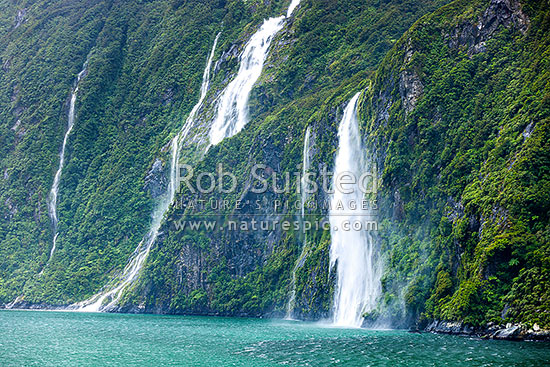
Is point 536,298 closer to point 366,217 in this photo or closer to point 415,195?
point 415,195

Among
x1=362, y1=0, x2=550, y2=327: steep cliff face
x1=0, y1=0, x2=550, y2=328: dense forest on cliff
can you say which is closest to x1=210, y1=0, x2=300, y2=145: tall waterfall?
x1=0, y1=0, x2=550, y2=328: dense forest on cliff

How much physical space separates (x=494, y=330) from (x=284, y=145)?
3927 cm

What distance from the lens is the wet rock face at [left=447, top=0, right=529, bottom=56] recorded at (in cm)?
5062

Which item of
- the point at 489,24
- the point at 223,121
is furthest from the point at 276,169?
the point at 489,24

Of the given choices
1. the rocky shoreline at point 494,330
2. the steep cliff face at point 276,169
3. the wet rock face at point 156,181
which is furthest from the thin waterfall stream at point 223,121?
the rocky shoreline at point 494,330

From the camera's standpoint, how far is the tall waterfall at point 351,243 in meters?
50.3

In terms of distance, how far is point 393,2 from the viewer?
277ft

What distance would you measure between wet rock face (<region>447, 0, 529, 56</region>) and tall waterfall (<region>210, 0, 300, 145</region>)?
33.3 metres

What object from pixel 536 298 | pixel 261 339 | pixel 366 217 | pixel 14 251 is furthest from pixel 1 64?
pixel 536 298

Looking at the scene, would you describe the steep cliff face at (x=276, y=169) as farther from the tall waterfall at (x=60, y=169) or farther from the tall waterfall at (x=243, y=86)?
the tall waterfall at (x=60, y=169)

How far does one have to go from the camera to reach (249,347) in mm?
35875

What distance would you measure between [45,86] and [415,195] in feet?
268

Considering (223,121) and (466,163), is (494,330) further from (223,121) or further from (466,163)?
(223,121)

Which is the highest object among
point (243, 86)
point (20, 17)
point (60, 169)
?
point (20, 17)
